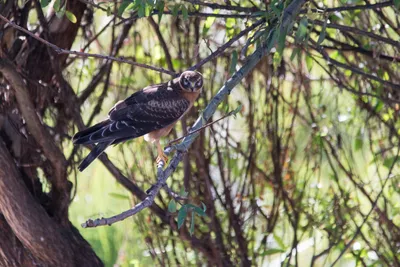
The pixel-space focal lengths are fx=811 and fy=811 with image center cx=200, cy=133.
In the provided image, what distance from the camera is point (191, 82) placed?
4172 millimetres

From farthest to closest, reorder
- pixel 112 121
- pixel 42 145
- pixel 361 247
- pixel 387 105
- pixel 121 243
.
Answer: pixel 121 243, pixel 361 247, pixel 387 105, pixel 42 145, pixel 112 121

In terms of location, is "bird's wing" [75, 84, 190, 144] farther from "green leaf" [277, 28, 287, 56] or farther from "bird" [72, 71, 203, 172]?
"green leaf" [277, 28, 287, 56]

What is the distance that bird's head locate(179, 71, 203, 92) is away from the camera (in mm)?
4109

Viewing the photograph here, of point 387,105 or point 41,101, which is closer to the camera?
point 41,101

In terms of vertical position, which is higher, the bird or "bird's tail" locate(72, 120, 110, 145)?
the bird

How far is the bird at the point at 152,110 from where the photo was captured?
377 cm

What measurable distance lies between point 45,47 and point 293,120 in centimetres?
147

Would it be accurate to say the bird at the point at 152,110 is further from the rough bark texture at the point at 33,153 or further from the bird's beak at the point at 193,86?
the rough bark texture at the point at 33,153

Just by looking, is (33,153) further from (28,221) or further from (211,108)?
(211,108)

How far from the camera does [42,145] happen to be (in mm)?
4098

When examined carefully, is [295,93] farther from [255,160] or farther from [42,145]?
[42,145]

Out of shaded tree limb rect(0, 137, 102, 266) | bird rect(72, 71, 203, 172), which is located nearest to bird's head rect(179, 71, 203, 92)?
bird rect(72, 71, 203, 172)

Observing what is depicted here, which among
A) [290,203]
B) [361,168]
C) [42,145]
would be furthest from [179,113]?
[361,168]

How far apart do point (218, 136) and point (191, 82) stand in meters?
0.77
